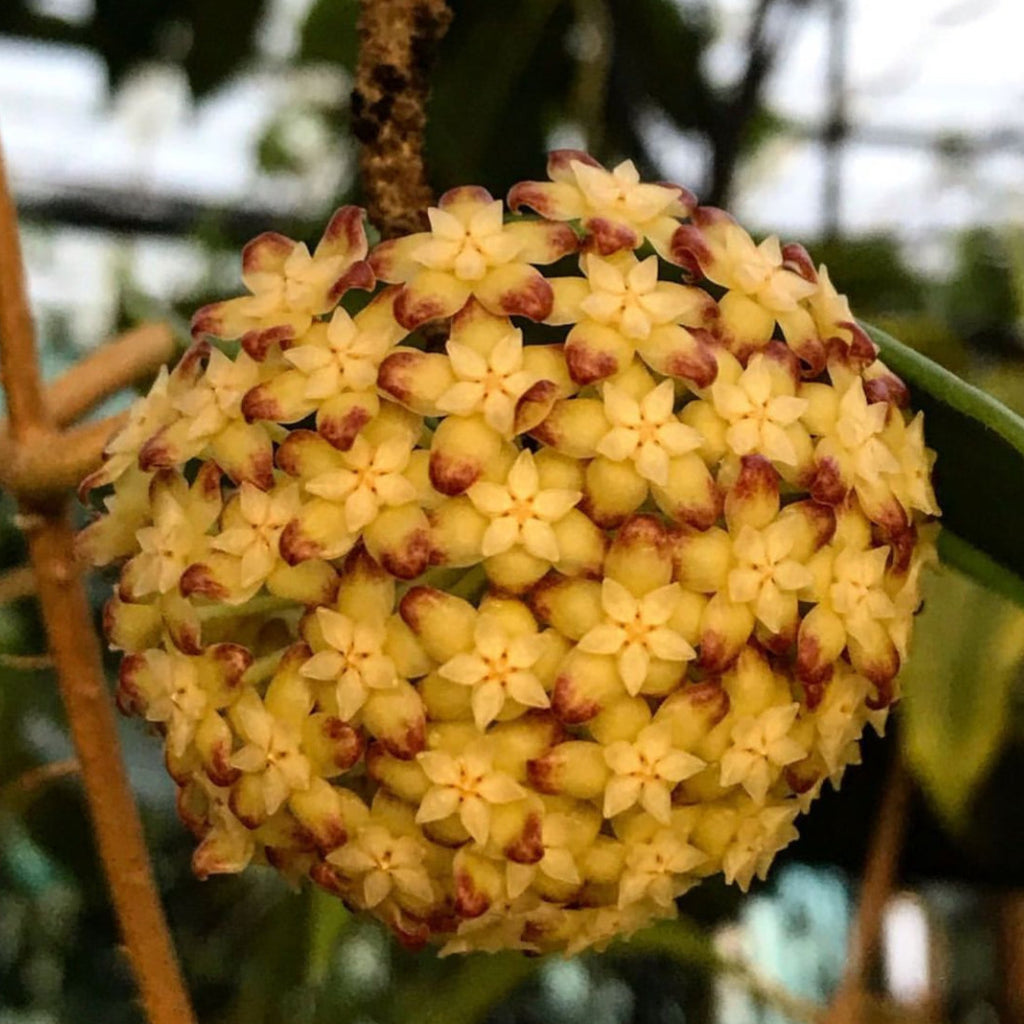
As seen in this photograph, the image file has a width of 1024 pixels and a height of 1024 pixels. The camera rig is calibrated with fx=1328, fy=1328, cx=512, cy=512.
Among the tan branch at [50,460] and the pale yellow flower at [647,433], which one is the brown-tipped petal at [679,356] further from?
the tan branch at [50,460]

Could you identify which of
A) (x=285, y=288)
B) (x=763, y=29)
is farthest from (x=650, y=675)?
(x=763, y=29)

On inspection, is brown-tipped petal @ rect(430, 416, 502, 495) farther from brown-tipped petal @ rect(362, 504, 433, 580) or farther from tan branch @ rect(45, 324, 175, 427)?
tan branch @ rect(45, 324, 175, 427)

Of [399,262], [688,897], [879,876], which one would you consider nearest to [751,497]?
[399,262]

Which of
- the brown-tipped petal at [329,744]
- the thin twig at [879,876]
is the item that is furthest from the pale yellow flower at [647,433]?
the thin twig at [879,876]

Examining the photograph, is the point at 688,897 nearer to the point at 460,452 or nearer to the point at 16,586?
the point at 16,586

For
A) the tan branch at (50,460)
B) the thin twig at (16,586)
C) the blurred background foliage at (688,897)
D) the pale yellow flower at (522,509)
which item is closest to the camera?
the pale yellow flower at (522,509)
